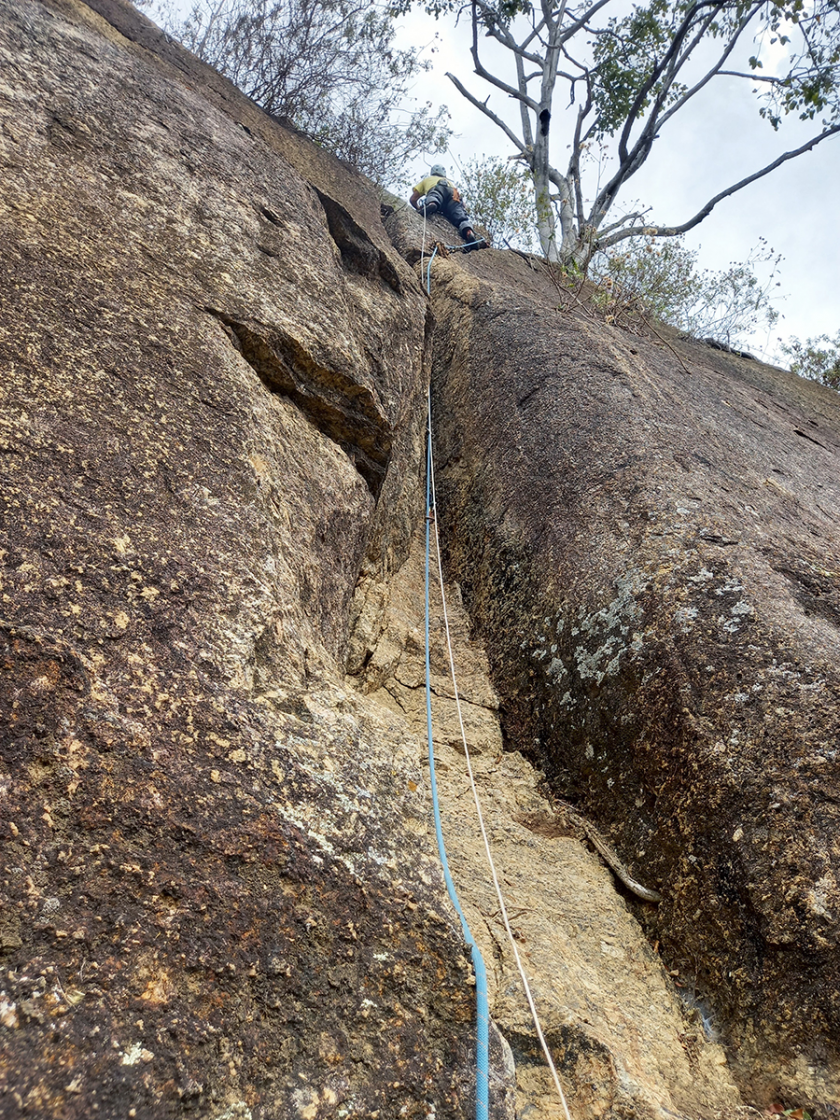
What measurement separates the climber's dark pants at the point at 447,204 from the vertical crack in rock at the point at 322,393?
306 inches

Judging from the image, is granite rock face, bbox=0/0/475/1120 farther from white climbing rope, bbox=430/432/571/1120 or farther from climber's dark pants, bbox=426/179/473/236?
climber's dark pants, bbox=426/179/473/236

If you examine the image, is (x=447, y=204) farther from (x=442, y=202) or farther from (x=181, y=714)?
(x=181, y=714)

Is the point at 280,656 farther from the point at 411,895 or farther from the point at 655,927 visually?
the point at 655,927

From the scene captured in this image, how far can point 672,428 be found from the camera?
560 centimetres

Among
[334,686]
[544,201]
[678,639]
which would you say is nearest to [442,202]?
[544,201]

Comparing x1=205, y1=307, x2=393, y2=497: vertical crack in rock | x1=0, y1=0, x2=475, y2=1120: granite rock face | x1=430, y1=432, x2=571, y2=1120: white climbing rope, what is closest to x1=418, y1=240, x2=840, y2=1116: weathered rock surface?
x1=430, y1=432, x2=571, y2=1120: white climbing rope

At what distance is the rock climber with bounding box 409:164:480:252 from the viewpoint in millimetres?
11062

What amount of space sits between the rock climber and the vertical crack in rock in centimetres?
752

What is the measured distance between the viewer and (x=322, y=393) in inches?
168

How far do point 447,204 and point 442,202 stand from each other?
83mm

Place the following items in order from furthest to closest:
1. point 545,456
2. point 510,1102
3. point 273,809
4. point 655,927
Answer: point 545,456
point 655,927
point 273,809
point 510,1102

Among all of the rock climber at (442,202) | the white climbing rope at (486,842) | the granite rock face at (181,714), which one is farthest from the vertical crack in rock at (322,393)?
the rock climber at (442,202)

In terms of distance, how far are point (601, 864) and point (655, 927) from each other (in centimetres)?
38

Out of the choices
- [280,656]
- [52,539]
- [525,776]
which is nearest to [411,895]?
[280,656]
